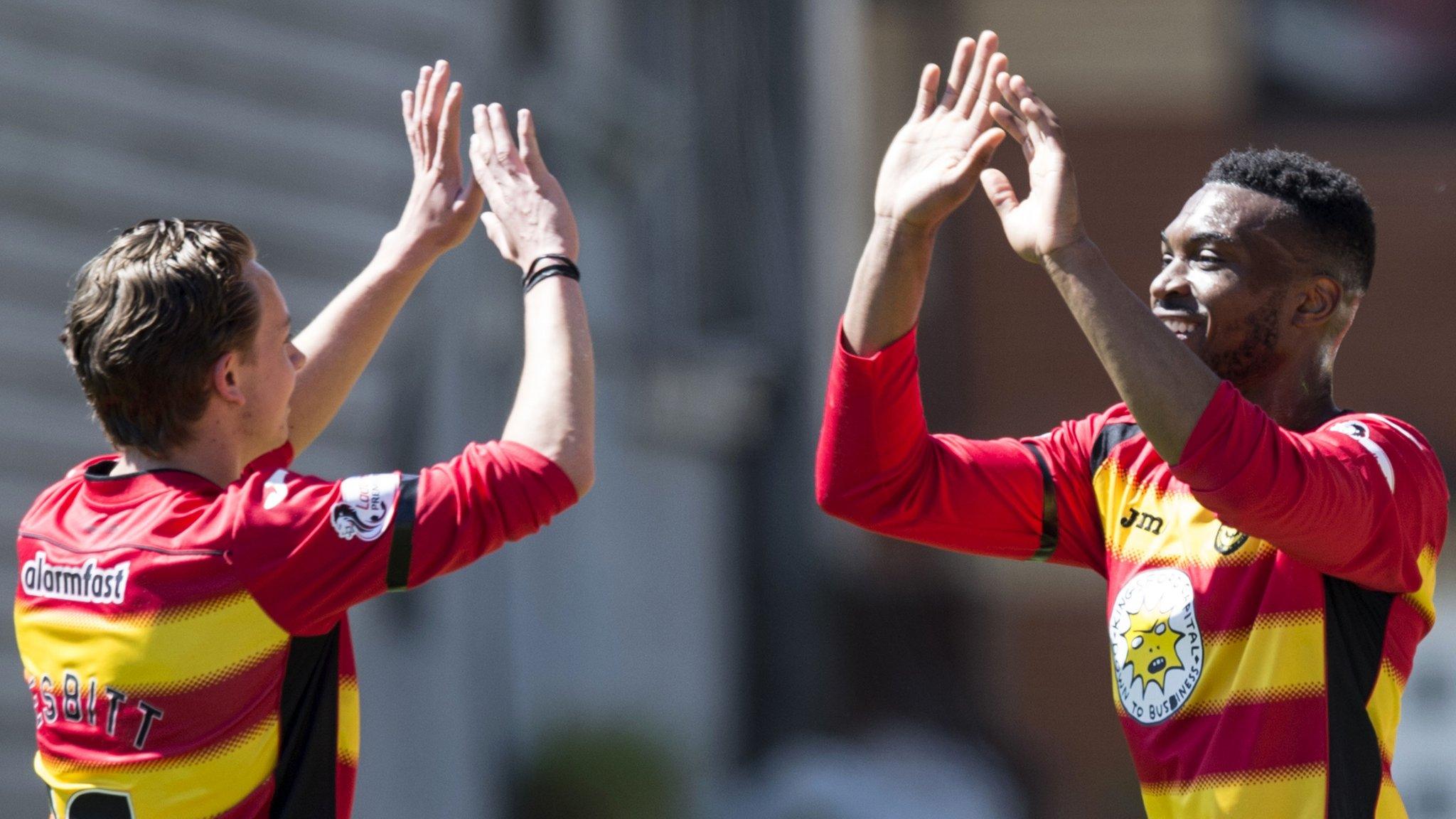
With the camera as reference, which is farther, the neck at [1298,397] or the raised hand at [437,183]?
the raised hand at [437,183]

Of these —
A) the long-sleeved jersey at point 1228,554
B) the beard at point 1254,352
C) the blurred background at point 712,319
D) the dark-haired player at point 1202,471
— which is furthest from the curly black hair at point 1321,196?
the blurred background at point 712,319

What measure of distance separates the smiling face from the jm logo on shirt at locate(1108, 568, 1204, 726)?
366mm

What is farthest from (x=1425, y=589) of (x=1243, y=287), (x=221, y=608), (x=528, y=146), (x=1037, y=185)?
(x=221, y=608)

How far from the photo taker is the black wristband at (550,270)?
2496 mm

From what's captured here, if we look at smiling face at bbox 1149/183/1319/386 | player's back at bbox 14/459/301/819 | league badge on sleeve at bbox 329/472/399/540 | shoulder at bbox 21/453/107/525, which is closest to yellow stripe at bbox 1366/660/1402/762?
smiling face at bbox 1149/183/1319/386

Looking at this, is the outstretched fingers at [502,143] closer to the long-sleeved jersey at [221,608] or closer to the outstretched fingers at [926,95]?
the long-sleeved jersey at [221,608]

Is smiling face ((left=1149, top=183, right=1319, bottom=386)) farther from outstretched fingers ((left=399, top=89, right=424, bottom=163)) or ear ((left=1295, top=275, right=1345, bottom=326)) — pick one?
outstretched fingers ((left=399, top=89, right=424, bottom=163))

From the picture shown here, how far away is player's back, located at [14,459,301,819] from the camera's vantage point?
2.29 meters

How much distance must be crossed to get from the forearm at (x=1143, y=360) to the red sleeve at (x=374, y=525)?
31.6 inches

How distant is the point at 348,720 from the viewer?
249cm

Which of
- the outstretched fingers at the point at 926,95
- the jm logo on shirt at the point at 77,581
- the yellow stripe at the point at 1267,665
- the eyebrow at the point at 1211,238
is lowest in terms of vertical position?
the yellow stripe at the point at 1267,665

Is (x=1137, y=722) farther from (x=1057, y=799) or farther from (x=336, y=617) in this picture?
(x=1057, y=799)

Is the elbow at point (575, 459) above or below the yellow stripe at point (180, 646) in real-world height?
above

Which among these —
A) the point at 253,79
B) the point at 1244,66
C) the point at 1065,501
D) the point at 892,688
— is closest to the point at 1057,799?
the point at 892,688
